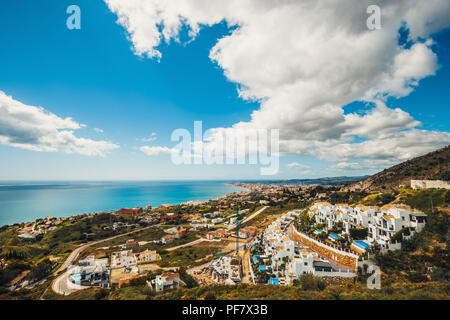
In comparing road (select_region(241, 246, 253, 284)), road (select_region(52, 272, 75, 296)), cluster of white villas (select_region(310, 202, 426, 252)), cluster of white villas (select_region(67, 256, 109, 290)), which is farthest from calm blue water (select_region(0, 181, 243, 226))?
cluster of white villas (select_region(310, 202, 426, 252))

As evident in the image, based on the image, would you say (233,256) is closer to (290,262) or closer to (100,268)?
(290,262)

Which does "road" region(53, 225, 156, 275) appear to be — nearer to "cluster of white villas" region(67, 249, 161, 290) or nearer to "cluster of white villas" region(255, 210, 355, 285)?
"cluster of white villas" region(67, 249, 161, 290)

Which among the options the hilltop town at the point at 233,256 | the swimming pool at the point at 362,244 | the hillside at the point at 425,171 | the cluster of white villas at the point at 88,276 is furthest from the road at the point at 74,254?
the hillside at the point at 425,171

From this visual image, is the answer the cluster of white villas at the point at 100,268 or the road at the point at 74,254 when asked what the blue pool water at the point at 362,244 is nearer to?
the cluster of white villas at the point at 100,268

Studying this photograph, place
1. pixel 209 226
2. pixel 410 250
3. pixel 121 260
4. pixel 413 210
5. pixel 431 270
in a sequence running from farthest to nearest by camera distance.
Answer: pixel 209 226 < pixel 121 260 < pixel 413 210 < pixel 410 250 < pixel 431 270

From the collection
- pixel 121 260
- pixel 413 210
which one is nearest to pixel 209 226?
pixel 121 260

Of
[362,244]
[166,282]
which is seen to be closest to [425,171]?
[362,244]
